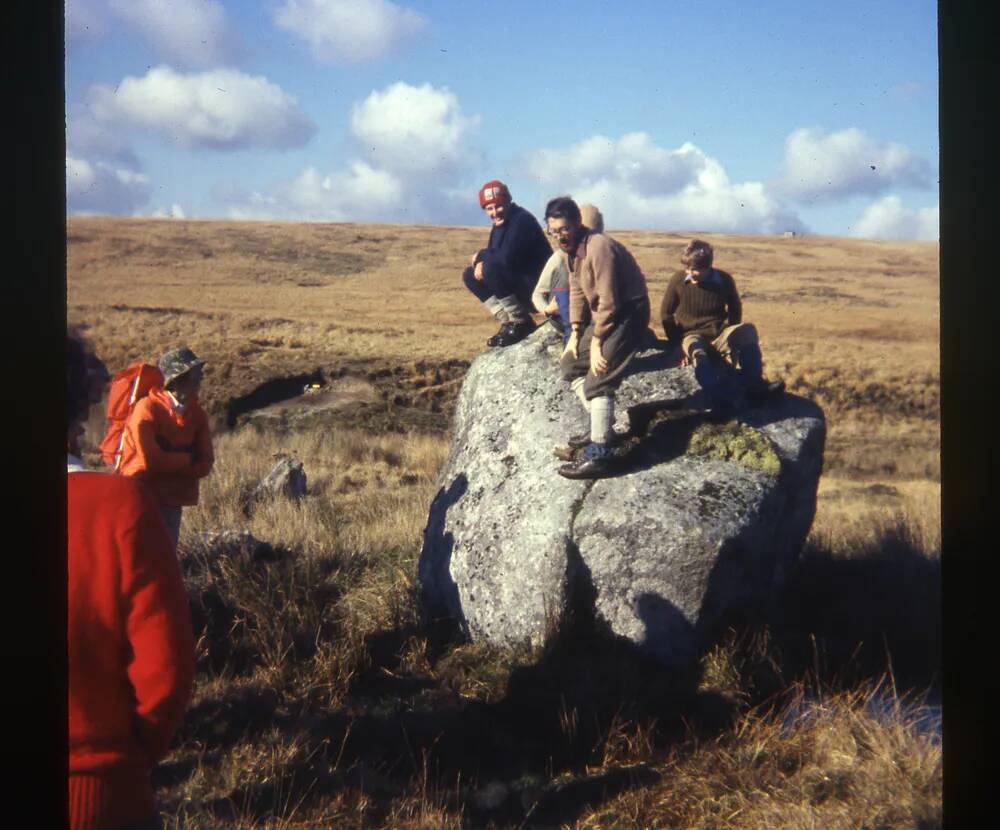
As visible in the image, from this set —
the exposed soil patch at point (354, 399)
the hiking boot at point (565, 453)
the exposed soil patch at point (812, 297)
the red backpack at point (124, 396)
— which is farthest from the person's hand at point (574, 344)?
the exposed soil patch at point (812, 297)

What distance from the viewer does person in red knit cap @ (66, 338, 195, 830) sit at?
2.11m

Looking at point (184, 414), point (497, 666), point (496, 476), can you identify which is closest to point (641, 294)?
point (496, 476)

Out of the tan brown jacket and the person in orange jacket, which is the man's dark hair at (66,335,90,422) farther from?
the tan brown jacket

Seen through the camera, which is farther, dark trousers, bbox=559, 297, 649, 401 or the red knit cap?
the red knit cap

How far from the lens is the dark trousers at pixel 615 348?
5.65 metres

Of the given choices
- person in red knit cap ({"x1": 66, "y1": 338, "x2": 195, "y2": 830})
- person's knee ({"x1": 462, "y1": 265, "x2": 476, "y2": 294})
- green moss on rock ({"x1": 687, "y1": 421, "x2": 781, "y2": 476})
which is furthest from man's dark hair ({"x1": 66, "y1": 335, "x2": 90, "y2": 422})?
person's knee ({"x1": 462, "y1": 265, "x2": 476, "y2": 294})

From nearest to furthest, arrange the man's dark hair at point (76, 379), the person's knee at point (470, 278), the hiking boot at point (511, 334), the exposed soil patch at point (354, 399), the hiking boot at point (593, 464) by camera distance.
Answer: the man's dark hair at point (76, 379), the hiking boot at point (593, 464), the hiking boot at point (511, 334), the person's knee at point (470, 278), the exposed soil patch at point (354, 399)

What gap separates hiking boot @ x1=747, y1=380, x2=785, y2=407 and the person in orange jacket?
3.45 meters

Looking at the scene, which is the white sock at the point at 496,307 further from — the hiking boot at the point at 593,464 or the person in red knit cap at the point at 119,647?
the person in red knit cap at the point at 119,647

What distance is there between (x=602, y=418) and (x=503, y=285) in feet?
5.90

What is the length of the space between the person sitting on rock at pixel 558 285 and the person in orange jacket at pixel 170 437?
2.30m

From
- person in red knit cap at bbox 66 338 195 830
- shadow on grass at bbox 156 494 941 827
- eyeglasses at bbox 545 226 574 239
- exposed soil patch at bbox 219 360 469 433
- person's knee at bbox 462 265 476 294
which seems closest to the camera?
person in red knit cap at bbox 66 338 195 830
